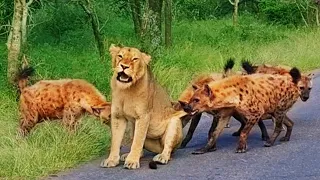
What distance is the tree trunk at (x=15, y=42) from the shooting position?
1102 centimetres

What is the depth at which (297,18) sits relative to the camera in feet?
99.0

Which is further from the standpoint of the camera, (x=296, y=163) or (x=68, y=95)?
(x=68, y=95)

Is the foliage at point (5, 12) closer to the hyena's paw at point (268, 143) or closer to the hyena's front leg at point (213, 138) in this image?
the hyena's front leg at point (213, 138)

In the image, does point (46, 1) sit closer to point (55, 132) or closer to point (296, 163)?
point (55, 132)

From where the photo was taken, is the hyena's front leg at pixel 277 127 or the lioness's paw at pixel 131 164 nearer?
the lioness's paw at pixel 131 164

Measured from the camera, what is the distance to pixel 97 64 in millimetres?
13555

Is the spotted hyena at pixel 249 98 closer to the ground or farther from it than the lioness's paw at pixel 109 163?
farther from it

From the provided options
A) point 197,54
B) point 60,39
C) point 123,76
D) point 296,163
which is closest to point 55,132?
point 123,76

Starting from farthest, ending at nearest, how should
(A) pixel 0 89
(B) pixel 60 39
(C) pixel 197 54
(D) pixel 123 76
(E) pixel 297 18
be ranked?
1. (E) pixel 297 18
2. (B) pixel 60 39
3. (C) pixel 197 54
4. (A) pixel 0 89
5. (D) pixel 123 76

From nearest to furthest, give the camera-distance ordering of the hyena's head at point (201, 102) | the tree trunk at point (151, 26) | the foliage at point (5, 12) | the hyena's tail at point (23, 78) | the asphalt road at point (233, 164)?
the asphalt road at point (233, 164) → the hyena's head at point (201, 102) → the hyena's tail at point (23, 78) → the tree trunk at point (151, 26) → the foliage at point (5, 12)

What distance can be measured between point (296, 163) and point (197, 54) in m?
8.36

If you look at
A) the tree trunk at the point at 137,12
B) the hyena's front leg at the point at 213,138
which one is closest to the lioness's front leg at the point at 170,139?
the hyena's front leg at the point at 213,138

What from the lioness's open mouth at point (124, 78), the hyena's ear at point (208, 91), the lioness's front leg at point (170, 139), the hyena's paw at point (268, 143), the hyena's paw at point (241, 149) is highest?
the lioness's open mouth at point (124, 78)

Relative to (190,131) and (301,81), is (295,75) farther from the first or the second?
(190,131)
